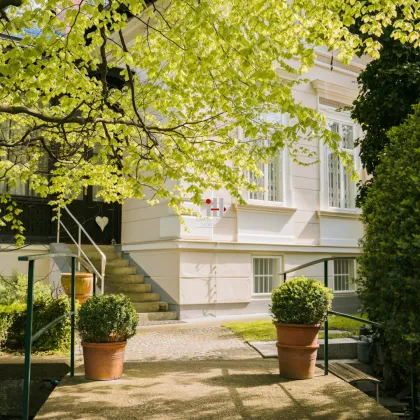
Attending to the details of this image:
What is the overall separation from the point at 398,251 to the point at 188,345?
4576mm

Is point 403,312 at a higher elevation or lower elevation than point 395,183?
lower

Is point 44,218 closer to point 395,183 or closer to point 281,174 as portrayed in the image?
point 281,174

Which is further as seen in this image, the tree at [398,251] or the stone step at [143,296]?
the stone step at [143,296]

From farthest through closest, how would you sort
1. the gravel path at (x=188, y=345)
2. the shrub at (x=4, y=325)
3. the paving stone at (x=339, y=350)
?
the shrub at (x=4, y=325) < the gravel path at (x=188, y=345) < the paving stone at (x=339, y=350)

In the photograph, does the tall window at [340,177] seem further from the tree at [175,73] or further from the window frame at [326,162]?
the tree at [175,73]

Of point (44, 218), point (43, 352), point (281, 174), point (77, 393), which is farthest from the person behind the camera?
point (281, 174)

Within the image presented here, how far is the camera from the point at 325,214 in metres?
13.9

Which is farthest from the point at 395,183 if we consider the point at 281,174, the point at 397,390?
the point at 281,174

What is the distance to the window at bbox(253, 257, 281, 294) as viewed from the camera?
498 inches

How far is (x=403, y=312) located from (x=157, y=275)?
7596 millimetres

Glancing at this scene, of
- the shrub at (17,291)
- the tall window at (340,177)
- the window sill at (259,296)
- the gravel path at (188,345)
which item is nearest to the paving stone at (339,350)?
the gravel path at (188,345)

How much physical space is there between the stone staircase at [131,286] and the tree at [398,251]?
5.79 m

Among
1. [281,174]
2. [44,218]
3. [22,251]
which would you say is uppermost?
[281,174]

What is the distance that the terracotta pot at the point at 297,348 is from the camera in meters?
5.41
